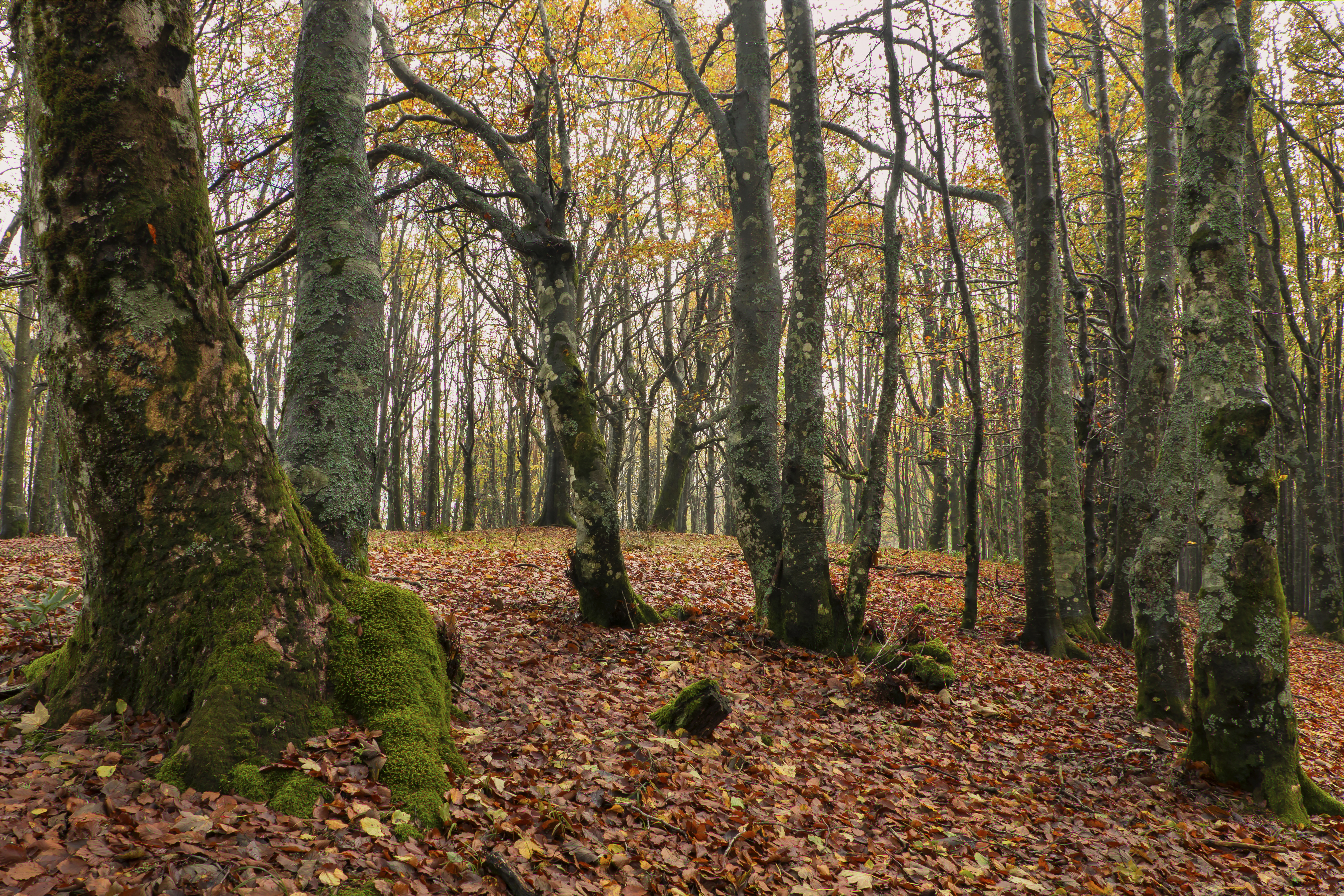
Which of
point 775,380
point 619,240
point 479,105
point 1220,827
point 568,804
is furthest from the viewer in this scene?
point 619,240

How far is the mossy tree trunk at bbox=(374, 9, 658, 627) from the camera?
655 centimetres

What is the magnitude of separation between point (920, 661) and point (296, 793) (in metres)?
5.51

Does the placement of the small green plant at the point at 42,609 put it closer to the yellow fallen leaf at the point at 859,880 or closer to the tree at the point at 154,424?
the tree at the point at 154,424

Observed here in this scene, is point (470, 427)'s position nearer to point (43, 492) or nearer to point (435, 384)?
point (435, 384)

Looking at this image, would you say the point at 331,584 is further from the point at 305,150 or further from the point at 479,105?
the point at 479,105

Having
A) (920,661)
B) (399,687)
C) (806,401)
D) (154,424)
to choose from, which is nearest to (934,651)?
(920,661)

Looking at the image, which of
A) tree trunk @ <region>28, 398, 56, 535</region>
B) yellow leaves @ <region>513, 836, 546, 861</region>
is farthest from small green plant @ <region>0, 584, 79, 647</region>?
tree trunk @ <region>28, 398, 56, 535</region>

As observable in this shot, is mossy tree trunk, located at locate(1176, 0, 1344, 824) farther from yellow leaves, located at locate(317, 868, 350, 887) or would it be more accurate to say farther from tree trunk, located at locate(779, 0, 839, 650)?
yellow leaves, located at locate(317, 868, 350, 887)

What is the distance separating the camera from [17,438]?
13250 mm

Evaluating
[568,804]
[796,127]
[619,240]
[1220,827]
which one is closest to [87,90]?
[568,804]

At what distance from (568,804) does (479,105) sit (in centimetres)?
1154

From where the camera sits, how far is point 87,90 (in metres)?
2.79

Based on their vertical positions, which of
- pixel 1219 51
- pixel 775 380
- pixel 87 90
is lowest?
pixel 775 380

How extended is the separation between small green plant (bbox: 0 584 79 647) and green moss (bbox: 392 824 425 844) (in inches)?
104
